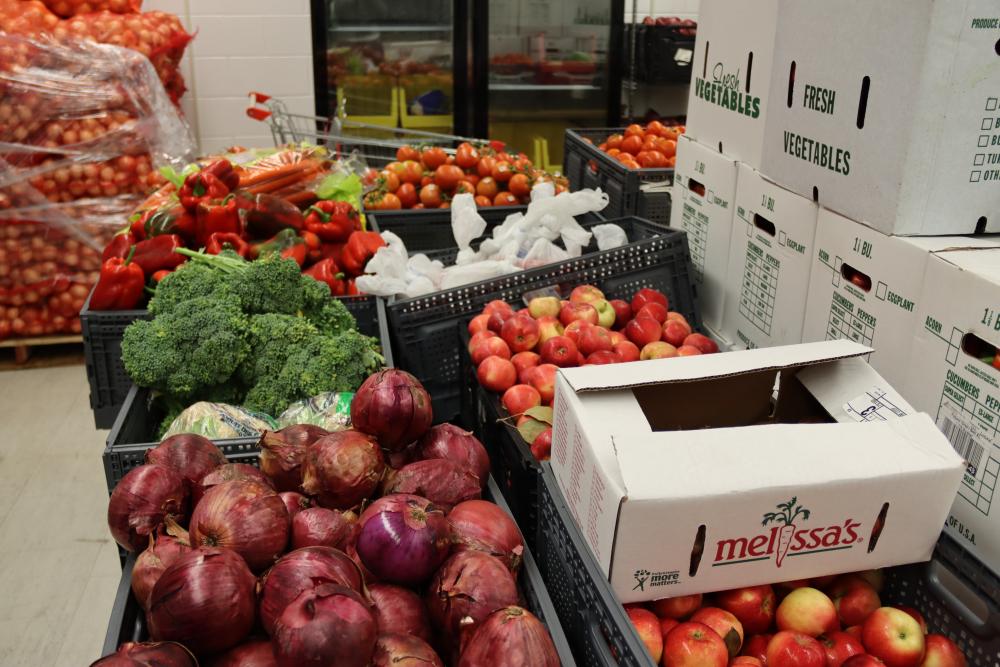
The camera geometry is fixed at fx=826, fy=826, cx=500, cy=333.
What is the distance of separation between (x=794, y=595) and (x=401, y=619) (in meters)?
0.52

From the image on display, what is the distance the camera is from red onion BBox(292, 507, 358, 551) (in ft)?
3.67

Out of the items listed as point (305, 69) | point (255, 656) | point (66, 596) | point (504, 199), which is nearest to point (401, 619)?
point (255, 656)

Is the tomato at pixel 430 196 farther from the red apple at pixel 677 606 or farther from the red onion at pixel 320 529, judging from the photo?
the red apple at pixel 677 606

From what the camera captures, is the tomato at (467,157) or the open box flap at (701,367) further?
the tomato at (467,157)

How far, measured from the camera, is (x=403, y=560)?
1.04 m

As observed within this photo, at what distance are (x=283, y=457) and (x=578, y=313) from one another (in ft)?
2.63

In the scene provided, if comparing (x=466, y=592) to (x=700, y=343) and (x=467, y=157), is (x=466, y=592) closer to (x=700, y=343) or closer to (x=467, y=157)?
(x=700, y=343)

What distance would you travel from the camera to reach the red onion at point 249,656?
0.94 metres

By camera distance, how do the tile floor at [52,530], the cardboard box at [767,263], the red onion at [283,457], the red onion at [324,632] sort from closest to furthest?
the red onion at [324,632] → the red onion at [283,457] → the cardboard box at [767,263] → the tile floor at [52,530]

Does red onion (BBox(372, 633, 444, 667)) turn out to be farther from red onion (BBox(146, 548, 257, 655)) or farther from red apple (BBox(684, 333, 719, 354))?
red apple (BBox(684, 333, 719, 354))

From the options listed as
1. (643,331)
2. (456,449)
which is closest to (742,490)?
(456,449)

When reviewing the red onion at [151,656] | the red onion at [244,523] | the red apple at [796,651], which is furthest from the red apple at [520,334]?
the red onion at [151,656]

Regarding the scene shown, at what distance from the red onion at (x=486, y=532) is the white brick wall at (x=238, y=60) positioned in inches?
154

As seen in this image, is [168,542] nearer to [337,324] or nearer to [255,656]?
[255,656]
